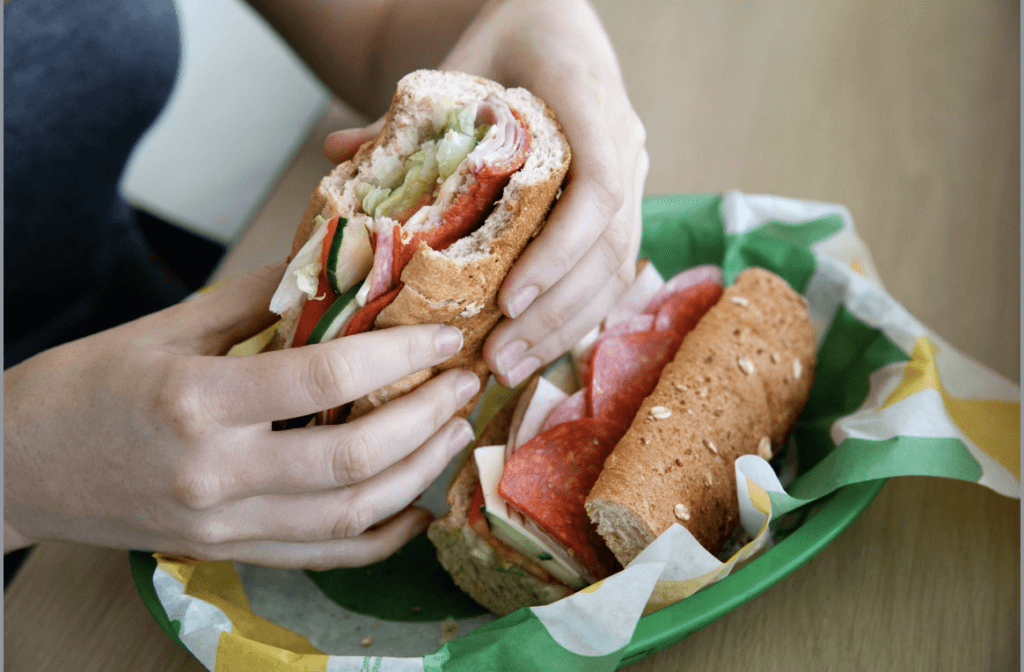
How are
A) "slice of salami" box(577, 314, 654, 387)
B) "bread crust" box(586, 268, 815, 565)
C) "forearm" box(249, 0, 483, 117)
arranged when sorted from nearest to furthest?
"bread crust" box(586, 268, 815, 565) < "slice of salami" box(577, 314, 654, 387) < "forearm" box(249, 0, 483, 117)

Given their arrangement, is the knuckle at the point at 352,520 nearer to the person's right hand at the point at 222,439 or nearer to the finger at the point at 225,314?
the person's right hand at the point at 222,439

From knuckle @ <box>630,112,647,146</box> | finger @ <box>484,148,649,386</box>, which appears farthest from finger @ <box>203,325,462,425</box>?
knuckle @ <box>630,112,647,146</box>

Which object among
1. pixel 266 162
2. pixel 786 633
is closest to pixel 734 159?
pixel 786 633

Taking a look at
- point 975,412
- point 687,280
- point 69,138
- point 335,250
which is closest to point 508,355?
point 335,250

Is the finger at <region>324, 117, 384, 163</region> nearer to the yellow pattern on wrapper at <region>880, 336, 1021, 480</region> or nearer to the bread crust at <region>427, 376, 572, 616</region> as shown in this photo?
the bread crust at <region>427, 376, 572, 616</region>

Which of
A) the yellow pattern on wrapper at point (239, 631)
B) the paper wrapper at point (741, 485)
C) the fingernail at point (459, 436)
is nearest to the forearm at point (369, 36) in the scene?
the paper wrapper at point (741, 485)
